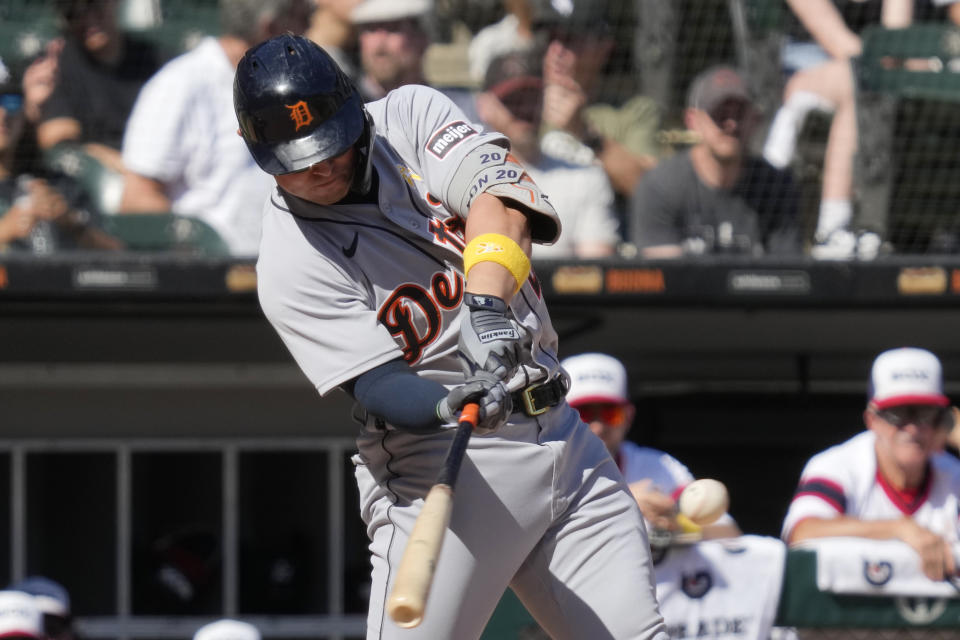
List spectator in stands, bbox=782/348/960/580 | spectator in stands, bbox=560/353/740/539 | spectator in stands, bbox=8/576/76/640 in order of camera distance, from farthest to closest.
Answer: spectator in stands, bbox=8/576/76/640 < spectator in stands, bbox=560/353/740/539 < spectator in stands, bbox=782/348/960/580

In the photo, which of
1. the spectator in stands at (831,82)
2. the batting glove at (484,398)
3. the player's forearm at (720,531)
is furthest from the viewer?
the spectator in stands at (831,82)

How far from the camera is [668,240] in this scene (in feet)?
16.4

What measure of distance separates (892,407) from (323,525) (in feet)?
8.34

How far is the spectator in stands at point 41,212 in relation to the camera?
4918mm

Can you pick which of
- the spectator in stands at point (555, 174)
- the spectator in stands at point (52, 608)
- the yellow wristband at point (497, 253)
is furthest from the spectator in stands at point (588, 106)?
the yellow wristband at point (497, 253)

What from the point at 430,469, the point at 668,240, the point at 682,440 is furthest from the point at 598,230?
the point at 430,469

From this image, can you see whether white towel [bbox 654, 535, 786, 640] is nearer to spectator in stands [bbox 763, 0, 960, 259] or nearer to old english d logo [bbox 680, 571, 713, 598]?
old english d logo [bbox 680, 571, 713, 598]

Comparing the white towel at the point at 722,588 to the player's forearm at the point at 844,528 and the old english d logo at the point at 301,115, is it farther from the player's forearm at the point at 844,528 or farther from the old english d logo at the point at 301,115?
the old english d logo at the point at 301,115

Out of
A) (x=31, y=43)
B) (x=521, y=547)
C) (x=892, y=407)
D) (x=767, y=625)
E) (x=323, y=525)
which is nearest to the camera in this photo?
(x=521, y=547)

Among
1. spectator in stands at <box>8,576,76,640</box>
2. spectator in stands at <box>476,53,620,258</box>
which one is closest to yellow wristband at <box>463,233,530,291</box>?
spectator in stands at <box>8,576,76,640</box>

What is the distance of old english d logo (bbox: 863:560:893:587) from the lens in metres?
3.31

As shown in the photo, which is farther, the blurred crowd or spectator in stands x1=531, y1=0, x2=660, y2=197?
spectator in stands x1=531, y1=0, x2=660, y2=197

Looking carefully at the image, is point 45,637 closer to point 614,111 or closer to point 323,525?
point 323,525

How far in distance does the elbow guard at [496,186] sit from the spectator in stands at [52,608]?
7.71 feet
